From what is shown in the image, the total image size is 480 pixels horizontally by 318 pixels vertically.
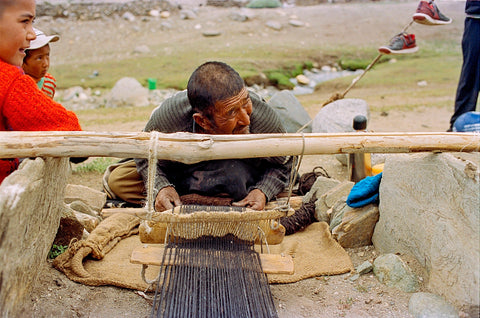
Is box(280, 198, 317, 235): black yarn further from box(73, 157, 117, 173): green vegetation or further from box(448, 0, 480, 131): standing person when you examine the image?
box(448, 0, 480, 131): standing person

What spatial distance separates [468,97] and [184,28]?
49.3ft

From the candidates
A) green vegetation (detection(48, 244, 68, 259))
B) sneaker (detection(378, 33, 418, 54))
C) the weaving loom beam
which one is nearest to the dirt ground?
green vegetation (detection(48, 244, 68, 259))

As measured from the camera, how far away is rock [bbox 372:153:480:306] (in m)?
2.56

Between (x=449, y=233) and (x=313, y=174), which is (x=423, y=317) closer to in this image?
(x=449, y=233)

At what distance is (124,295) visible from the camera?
2.99 m

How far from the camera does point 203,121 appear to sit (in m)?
3.48

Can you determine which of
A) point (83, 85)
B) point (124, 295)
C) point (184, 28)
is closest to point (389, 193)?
point (124, 295)

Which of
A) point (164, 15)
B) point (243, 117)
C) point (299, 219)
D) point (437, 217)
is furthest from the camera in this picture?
point (164, 15)

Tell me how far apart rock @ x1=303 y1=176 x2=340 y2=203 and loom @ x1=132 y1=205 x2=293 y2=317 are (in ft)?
4.81

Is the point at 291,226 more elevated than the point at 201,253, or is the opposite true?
the point at 201,253

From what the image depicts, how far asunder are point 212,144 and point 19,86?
1.12 m

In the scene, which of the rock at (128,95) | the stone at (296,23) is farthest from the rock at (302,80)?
the stone at (296,23)

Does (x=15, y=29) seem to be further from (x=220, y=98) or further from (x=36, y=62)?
(x=36, y=62)

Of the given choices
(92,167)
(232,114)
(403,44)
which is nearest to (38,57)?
(232,114)
